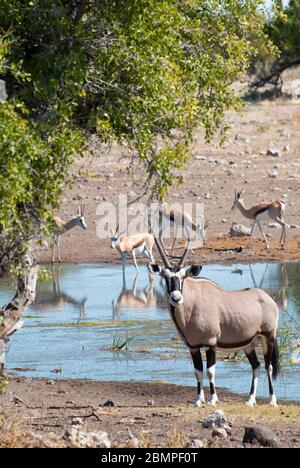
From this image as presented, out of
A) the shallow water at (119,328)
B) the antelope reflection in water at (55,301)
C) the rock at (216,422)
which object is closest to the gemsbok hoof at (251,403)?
the shallow water at (119,328)

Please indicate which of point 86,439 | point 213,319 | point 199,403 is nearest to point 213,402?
point 199,403

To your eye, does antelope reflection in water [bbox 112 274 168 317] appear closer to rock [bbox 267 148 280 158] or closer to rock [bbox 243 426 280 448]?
rock [bbox 243 426 280 448]

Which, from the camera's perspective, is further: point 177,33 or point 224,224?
point 224,224

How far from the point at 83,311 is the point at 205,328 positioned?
721 centimetres

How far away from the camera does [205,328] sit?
470 inches

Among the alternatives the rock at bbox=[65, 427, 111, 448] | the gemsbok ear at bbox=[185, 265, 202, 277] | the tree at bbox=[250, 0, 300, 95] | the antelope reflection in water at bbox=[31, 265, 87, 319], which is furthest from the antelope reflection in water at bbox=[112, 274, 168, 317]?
the tree at bbox=[250, 0, 300, 95]

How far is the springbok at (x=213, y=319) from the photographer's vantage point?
38.7 feet

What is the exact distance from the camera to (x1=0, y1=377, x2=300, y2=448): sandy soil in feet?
31.3

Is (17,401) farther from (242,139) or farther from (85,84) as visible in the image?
(242,139)

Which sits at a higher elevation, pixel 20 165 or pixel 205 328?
pixel 20 165

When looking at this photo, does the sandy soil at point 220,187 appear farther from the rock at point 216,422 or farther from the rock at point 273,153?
the rock at point 216,422

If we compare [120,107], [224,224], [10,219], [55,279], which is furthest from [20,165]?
[224,224]

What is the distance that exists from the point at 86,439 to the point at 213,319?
12.3 feet
